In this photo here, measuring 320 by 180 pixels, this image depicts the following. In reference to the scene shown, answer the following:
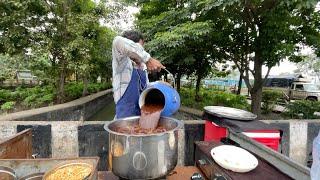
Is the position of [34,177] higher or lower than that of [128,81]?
lower

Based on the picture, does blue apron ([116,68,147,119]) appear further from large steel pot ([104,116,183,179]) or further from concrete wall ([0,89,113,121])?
concrete wall ([0,89,113,121])

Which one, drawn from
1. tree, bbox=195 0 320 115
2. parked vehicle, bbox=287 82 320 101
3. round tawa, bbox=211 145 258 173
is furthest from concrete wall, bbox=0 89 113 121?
parked vehicle, bbox=287 82 320 101

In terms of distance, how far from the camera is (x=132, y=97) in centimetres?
347

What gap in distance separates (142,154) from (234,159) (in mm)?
782

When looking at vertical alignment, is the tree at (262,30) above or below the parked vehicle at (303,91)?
above

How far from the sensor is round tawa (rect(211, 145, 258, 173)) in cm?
222

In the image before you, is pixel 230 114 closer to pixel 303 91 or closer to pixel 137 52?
pixel 137 52

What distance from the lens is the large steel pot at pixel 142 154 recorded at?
1964mm

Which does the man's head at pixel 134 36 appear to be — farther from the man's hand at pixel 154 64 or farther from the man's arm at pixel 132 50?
the man's hand at pixel 154 64

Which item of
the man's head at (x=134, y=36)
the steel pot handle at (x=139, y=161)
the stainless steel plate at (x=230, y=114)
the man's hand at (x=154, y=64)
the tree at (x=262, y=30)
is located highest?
the tree at (x=262, y=30)

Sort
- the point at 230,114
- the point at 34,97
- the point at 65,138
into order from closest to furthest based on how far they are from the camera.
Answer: the point at 230,114 → the point at 65,138 → the point at 34,97

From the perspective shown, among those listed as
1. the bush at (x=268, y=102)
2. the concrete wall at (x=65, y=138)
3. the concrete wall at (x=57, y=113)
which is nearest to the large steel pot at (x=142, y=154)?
the concrete wall at (x=65, y=138)

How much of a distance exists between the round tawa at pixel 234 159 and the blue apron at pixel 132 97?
1278 mm

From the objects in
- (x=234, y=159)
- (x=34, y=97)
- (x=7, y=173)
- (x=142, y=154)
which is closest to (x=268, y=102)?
(x=34, y=97)
